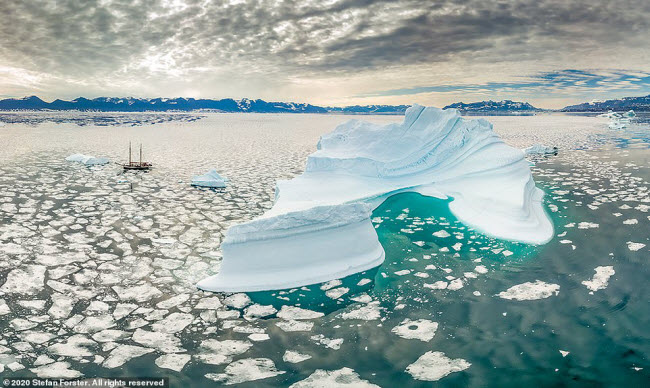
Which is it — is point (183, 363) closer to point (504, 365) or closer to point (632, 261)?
point (504, 365)

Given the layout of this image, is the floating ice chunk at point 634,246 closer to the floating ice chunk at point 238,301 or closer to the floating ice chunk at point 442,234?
the floating ice chunk at point 442,234

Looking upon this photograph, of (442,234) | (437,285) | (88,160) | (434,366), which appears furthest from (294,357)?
(88,160)

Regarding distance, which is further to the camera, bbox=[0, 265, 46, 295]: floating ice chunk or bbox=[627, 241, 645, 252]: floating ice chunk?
bbox=[627, 241, 645, 252]: floating ice chunk

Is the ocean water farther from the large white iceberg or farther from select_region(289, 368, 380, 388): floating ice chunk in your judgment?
the large white iceberg

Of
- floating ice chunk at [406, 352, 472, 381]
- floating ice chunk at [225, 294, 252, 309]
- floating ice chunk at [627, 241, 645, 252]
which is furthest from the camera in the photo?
floating ice chunk at [627, 241, 645, 252]

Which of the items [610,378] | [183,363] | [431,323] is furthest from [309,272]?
[610,378]

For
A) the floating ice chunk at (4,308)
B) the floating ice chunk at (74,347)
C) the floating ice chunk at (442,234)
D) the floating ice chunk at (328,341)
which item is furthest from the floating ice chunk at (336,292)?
the floating ice chunk at (4,308)

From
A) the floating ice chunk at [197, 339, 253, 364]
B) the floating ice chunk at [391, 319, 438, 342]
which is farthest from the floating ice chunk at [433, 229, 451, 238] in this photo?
the floating ice chunk at [197, 339, 253, 364]
